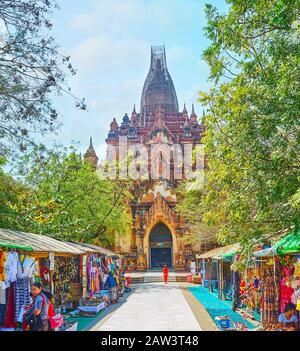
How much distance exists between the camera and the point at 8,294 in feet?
32.2

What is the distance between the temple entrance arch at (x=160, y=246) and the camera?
36281 mm

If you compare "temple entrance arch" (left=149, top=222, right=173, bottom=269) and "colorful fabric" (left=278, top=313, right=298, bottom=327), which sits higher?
"temple entrance arch" (left=149, top=222, right=173, bottom=269)

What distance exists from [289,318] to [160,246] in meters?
26.5

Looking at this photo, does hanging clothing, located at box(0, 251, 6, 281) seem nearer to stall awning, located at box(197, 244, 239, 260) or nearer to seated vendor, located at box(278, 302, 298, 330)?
seated vendor, located at box(278, 302, 298, 330)

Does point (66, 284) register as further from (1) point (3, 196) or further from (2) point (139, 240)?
(2) point (139, 240)

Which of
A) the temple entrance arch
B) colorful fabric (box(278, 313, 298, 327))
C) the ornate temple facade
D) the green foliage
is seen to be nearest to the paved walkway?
colorful fabric (box(278, 313, 298, 327))

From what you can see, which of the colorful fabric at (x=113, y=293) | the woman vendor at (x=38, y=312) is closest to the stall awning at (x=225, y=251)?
the colorful fabric at (x=113, y=293)

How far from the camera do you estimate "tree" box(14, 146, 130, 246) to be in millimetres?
20258

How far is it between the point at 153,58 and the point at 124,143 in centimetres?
1651

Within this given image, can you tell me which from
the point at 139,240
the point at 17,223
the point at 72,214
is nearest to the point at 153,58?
the point at 139,240

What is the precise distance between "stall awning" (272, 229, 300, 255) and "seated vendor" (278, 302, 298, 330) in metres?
1.24

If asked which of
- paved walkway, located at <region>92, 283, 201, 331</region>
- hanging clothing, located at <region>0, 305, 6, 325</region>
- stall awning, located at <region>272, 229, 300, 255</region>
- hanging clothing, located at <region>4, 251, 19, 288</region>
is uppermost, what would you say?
stall awning, located at <region>272, 229, 300, 255</region>

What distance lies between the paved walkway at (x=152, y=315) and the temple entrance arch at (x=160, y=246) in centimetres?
1543

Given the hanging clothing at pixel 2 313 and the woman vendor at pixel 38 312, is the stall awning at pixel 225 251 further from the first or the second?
the hanging clothing at pixel 2 313
